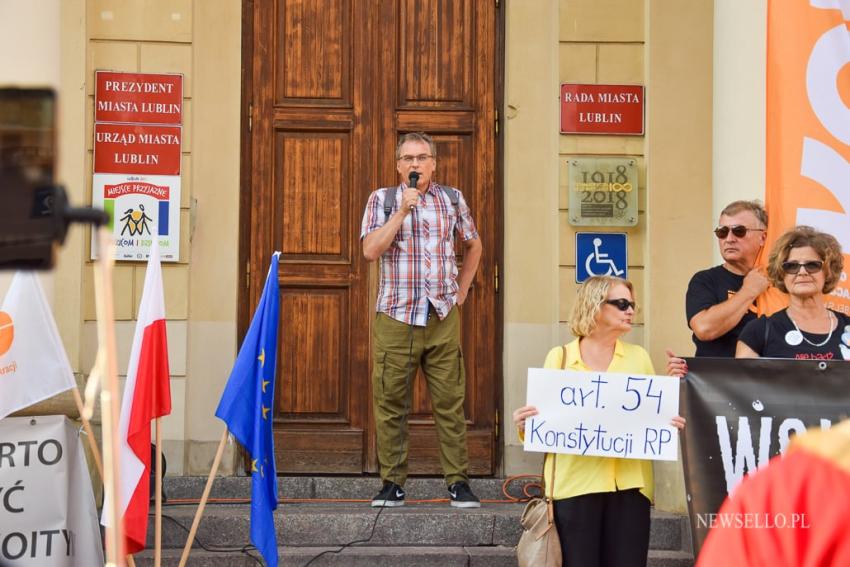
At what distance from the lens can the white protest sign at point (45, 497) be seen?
20.3 feet

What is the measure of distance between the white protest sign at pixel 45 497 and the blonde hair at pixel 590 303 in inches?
106

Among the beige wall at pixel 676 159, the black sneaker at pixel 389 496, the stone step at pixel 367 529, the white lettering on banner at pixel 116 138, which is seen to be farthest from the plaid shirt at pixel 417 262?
the white lettering on banner at pixel 116 138

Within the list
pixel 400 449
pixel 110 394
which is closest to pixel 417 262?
pixel 400 449

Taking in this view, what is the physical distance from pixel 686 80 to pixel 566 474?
3423mm

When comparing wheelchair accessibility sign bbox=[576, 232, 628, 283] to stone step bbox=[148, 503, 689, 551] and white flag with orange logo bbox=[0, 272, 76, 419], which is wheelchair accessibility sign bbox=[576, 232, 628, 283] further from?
white flag with orange logo bbox=[0, 272, 76, 419]

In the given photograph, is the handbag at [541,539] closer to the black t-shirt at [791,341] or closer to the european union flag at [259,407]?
the black t-shirt at [791,341]

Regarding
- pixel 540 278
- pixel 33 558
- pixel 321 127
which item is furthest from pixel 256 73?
pixel 33 558

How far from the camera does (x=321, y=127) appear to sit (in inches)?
326

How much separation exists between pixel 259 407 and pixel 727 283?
92.8 inches

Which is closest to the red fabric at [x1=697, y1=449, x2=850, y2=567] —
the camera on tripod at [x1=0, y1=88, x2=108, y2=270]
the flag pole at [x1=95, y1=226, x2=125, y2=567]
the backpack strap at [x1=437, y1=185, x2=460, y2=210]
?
the camera on tripod at [x1=0, y1=88, x2=108, y2=270]

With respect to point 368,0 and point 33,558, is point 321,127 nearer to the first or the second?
point 368,0

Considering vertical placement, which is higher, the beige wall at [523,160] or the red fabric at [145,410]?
the beige wall at [523,160]

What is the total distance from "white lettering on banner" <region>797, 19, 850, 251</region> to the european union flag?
2.78 meters

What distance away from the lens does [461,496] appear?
24.0 feet
